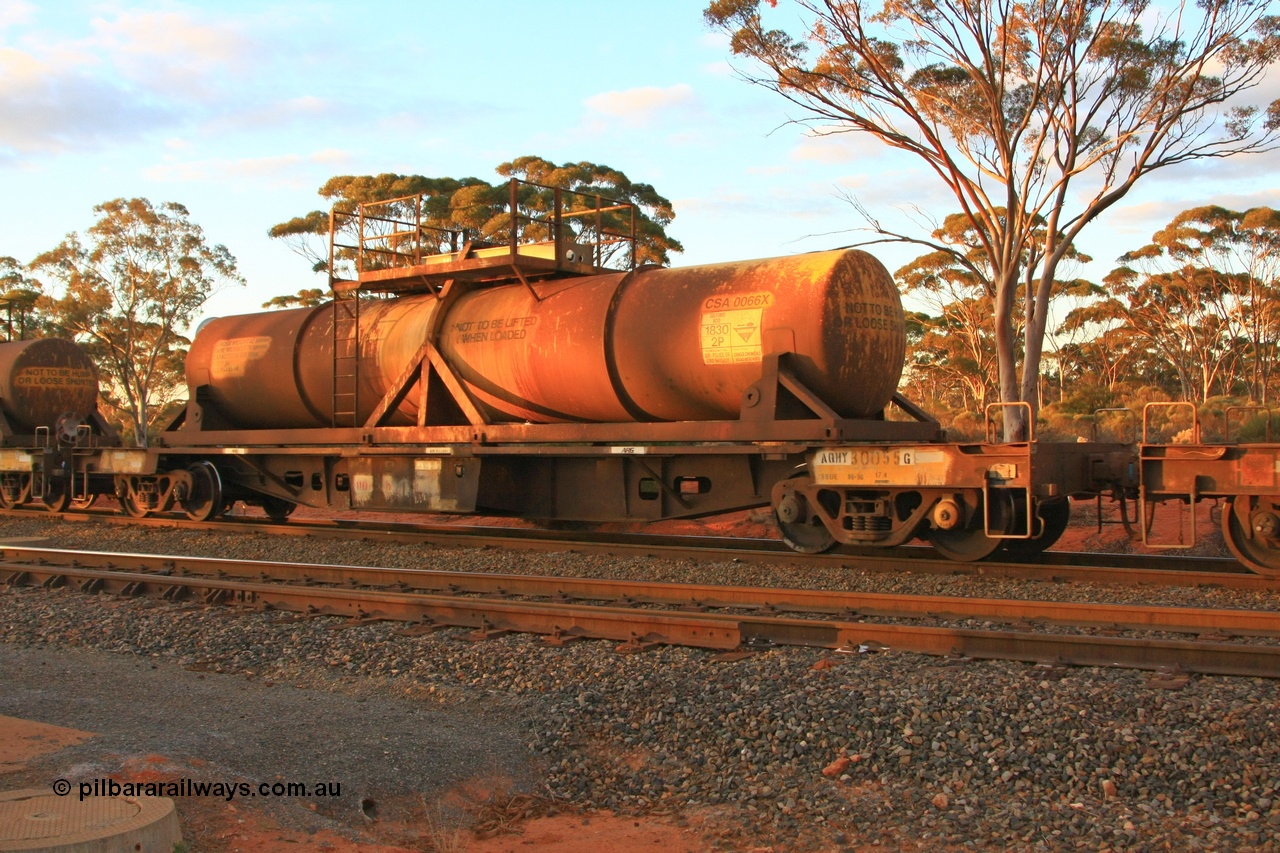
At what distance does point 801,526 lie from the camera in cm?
1119

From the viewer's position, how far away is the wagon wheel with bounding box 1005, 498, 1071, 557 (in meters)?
11.0

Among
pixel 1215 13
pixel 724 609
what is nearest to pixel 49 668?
pixel 724 609

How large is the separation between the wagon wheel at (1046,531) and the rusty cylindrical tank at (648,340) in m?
1.99

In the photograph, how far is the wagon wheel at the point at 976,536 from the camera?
10023 millimetres

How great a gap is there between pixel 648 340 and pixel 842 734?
664cm

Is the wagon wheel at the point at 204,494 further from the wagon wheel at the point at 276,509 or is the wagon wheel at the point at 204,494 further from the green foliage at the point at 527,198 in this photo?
the green foliage at the point at 527,198

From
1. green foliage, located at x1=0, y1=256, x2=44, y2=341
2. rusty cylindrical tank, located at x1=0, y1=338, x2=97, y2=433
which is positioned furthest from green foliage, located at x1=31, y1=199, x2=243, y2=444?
rusty cylindrical tank, located at x1=0, y1=338, x2=97, y2=433

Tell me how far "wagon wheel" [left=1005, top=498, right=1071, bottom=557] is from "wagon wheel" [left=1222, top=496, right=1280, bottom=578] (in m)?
1.75

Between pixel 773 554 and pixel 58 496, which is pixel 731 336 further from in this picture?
pixel 58 496

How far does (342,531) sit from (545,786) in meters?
9.86

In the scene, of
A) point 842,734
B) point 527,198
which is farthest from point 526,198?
point 842,734

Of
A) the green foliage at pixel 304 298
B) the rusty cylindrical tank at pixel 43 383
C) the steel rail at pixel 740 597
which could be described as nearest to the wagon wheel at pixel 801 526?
the steel rail at pixel 740 597

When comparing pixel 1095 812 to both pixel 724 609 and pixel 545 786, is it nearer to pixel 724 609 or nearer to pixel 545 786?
pixel 545 786

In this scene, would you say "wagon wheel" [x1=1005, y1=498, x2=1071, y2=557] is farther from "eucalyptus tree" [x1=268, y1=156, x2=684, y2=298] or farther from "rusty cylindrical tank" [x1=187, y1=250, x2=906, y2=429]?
"eucalyptus tree" [x1=268, y1=156, x2=684, y2=298]
